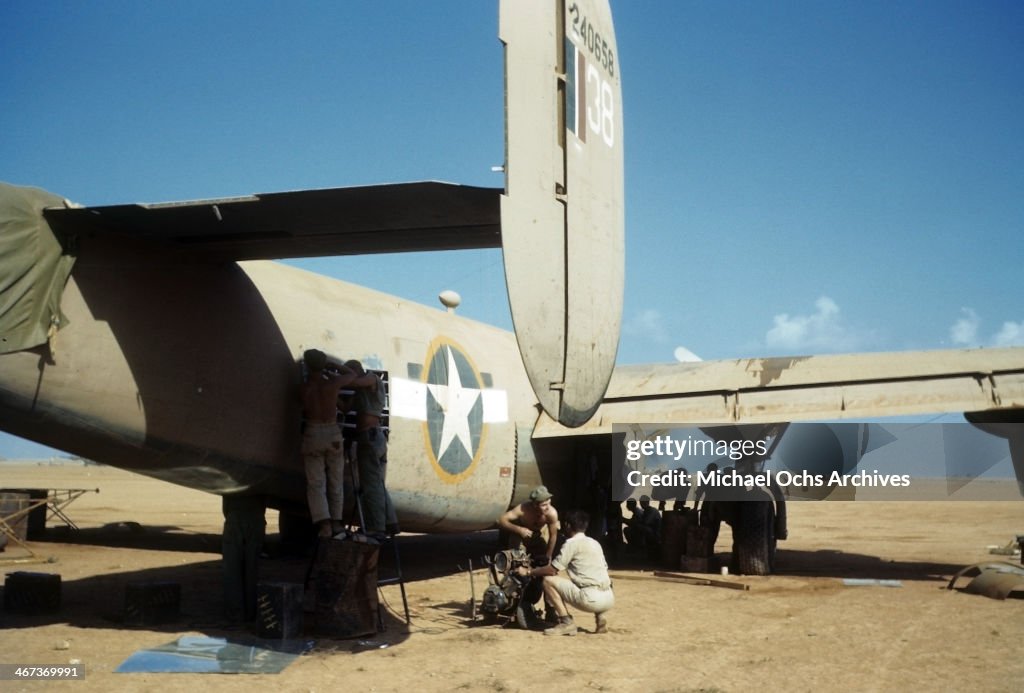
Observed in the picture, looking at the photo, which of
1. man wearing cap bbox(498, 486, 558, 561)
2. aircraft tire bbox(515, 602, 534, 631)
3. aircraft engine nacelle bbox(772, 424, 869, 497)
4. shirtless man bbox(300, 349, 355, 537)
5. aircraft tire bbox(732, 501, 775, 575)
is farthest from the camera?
aircraft engine nacelle bbox(772, 424, 869, 497)

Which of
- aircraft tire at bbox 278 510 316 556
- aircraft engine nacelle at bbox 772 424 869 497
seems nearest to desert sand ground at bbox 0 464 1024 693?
aircraft tire at bbox 278 510 316 556

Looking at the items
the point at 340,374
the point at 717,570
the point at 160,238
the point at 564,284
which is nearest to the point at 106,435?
the point at 160,238

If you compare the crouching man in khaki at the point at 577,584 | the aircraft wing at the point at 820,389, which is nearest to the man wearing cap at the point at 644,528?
the aircraft wing at the point at 820,389

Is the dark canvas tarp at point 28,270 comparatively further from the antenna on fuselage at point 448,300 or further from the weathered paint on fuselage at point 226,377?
the antenna on fuselage at point 448,300

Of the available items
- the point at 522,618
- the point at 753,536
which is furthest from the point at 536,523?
the point at 753,536

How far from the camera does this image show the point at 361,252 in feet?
28.8

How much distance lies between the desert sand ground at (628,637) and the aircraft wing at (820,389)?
2.58 m

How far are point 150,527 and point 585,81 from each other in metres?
17.8

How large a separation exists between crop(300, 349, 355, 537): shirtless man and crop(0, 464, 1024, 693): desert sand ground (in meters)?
1.35

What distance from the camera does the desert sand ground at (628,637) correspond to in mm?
7484

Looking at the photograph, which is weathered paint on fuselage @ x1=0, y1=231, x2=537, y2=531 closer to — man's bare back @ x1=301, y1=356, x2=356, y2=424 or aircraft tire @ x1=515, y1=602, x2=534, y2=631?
man's bare back @ x1=301, y1=356, x2=356, y2=424

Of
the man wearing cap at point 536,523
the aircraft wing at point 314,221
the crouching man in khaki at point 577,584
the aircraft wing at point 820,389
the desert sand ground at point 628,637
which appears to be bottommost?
the desert sand ground at point 628,637

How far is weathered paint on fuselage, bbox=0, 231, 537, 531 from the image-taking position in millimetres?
7855

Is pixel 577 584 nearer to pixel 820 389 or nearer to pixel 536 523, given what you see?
pixel 536 523
